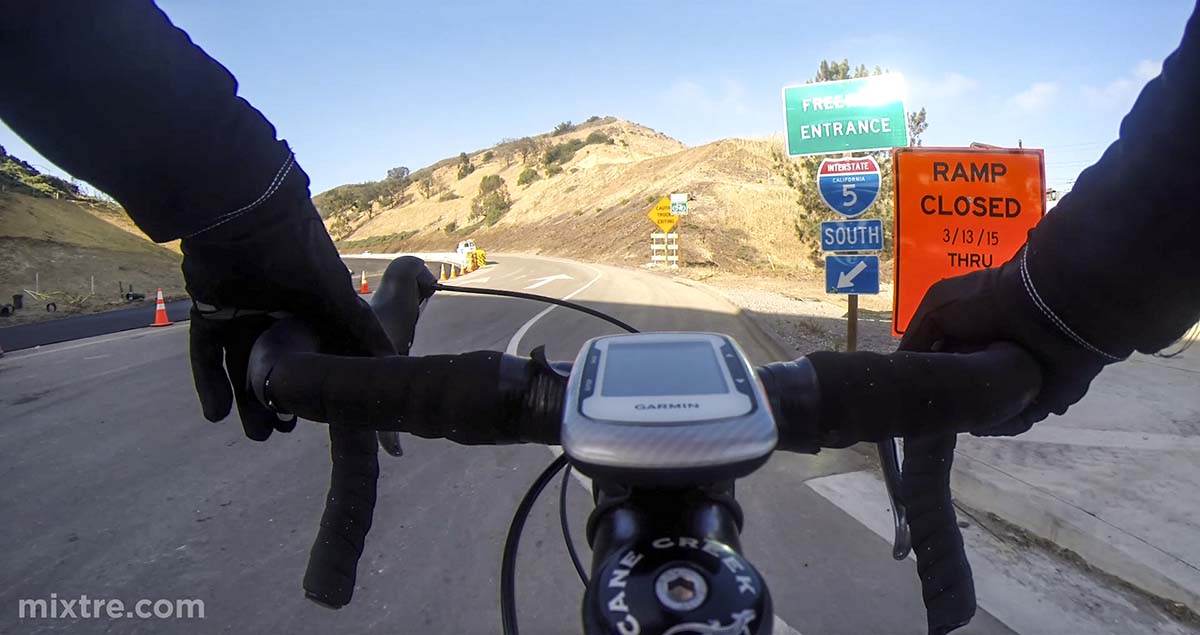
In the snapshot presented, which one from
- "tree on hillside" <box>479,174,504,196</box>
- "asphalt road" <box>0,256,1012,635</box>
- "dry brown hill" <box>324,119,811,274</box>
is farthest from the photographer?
"tree on hillside" <box>479,174,504,196</box>

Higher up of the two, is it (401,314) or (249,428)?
(401,314)

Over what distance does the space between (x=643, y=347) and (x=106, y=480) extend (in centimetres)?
513

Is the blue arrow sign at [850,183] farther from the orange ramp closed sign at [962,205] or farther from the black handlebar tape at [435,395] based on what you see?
the black handlebar tape at [435,395]

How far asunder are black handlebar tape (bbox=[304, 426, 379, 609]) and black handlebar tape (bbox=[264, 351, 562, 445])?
0.35 metres

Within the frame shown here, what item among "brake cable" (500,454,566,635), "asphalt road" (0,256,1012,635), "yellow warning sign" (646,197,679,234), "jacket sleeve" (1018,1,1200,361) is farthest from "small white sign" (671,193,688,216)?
"jacket sleeve" (1018,1,1200,361)

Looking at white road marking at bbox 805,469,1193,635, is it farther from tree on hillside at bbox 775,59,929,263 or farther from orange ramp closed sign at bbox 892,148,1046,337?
tree on hillside at bbox 775,59,929,263

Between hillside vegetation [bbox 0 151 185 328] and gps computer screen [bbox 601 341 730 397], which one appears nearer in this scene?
gps computer screen [bbox 601 341 730 397]

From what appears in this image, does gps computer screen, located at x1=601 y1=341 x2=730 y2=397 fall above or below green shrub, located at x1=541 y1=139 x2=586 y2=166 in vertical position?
below

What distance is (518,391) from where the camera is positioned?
855mm

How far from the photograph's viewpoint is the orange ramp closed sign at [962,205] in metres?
5.26

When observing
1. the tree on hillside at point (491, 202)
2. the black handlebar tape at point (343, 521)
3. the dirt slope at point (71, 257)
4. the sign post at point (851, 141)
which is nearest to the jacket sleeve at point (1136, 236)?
the black handlebar tape at point (343, 521)

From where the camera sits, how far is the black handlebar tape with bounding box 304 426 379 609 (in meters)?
1.24

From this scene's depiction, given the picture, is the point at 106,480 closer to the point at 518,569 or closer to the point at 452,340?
the point at 518,569

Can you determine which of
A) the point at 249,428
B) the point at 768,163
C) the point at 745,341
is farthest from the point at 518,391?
the point at 768,163
